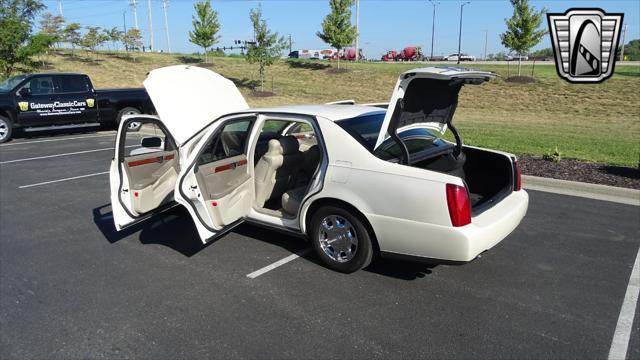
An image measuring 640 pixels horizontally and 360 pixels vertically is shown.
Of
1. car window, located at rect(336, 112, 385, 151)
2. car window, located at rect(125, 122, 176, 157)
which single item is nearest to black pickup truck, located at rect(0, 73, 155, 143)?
car window, located at rect(125, 122, 176, 157)

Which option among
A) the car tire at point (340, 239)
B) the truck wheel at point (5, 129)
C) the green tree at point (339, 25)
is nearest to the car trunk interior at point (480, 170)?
the car tire at point (340, 239)

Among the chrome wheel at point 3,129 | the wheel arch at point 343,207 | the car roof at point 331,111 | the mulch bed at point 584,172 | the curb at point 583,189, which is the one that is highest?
the car roof at point 331,111

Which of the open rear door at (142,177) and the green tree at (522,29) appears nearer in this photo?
the open rear door at (142,177)

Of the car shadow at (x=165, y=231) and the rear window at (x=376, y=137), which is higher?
the rear window at (x=376, y=137)

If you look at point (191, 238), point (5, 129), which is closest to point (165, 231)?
point (191, 238)

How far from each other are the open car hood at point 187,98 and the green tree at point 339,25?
2565cm

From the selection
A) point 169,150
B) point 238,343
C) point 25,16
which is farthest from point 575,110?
point 25,16

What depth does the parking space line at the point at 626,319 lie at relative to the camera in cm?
320

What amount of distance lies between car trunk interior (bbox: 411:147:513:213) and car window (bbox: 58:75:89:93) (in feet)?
42.5

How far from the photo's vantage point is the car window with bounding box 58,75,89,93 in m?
14.2

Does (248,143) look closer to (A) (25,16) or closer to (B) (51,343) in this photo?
(B) (51,343)

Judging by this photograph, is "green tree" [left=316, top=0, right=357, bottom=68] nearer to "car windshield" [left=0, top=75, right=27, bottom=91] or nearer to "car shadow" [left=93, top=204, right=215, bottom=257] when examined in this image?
"car windshield" [left=0, top=75, right=27, bottom=91]

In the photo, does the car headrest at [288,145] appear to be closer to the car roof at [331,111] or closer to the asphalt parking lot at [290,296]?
the car roof at [331,111]

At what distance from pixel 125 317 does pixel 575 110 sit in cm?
2172
